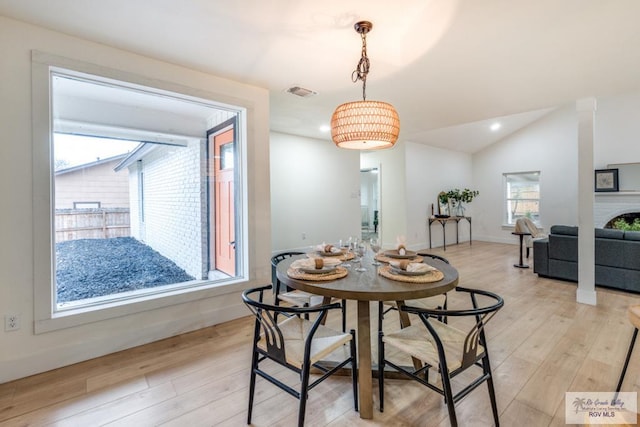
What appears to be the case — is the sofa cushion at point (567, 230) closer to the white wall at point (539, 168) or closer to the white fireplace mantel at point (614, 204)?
the white fireplace mantel at point (614, 204)

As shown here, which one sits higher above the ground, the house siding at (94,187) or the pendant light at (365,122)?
the pendant light at (365,122)

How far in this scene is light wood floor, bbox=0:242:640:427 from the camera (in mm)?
1721

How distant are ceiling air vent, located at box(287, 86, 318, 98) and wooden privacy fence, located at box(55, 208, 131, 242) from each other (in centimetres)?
201

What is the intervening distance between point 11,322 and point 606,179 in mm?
9270

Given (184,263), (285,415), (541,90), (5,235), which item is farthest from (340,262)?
(541,90)

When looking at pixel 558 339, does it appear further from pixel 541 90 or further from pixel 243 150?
pixel 243 150

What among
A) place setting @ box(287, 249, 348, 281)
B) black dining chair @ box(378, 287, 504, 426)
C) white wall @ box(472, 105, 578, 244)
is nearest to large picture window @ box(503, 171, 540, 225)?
white wall @ box(472, 105, 578, 244)

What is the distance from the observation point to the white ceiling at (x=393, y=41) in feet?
6.51

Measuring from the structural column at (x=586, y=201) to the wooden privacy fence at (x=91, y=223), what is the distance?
4839 millimetres

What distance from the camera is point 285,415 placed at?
1749 millimetres

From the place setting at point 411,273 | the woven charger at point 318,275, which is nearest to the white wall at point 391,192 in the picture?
the place setting at point 411,273

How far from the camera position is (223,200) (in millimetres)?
3406

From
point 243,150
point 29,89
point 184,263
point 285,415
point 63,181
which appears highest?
point 29,89

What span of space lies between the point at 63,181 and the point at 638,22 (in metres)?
4.36
